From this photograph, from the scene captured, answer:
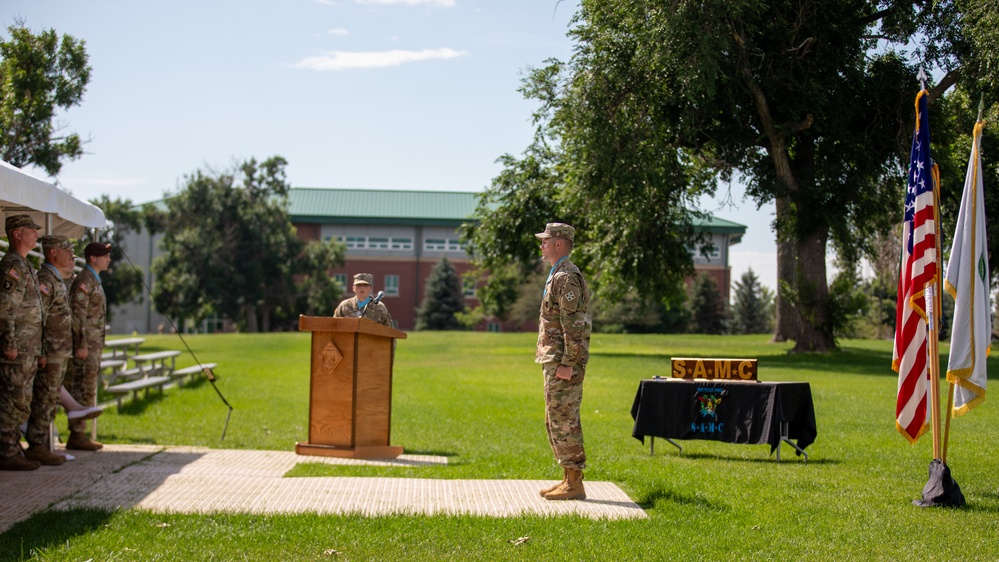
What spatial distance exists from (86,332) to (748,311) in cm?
7343

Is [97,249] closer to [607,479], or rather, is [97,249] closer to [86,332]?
[86,332]

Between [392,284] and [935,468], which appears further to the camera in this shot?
[392,284]

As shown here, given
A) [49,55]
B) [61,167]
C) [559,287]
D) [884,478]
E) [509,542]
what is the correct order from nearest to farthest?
1. [509,542]
2. [559,287]
3. [884,478]
4. [49,55]
5. [61,167]

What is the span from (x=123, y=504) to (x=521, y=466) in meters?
4.21

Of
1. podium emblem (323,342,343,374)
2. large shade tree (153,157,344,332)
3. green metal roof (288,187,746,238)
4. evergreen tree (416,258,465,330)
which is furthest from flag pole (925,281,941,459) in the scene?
green metal roof (288,187,746,238)

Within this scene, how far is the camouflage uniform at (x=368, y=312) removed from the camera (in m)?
12.2

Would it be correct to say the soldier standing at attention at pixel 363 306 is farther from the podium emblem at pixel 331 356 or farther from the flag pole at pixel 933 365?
the flag pole at pixel 933 365

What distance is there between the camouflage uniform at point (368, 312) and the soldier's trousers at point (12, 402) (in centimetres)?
385

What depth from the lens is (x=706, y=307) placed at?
7569cm

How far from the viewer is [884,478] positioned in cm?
975

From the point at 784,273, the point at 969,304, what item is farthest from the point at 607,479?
the point at 784,273

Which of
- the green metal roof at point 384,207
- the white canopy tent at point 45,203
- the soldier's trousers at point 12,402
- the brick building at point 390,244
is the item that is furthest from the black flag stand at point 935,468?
the brick building at point 390,244

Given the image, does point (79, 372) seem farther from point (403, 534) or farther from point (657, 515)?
point (657, 515)

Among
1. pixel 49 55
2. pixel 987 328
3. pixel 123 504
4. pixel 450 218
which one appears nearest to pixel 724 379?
pixel 987 328
